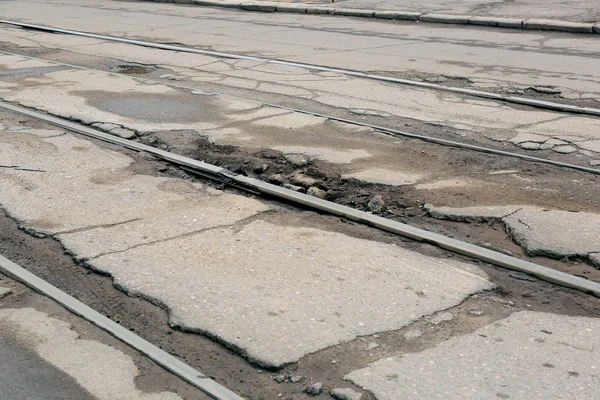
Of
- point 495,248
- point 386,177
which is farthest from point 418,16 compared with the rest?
point 495,248

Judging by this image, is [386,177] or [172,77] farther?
[172,77]

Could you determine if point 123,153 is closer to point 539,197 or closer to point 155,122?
point 155,122

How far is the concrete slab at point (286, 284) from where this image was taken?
439 centimetres

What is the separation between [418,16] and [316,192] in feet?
35.8

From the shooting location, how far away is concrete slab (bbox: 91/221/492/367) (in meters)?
4.39

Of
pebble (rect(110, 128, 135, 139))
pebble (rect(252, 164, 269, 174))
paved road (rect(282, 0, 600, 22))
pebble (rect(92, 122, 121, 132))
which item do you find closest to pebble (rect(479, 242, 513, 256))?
pebble (rect(252, 164, 269, 174))

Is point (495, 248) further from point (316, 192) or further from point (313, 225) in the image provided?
point (316, 192)

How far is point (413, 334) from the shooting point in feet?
14.3

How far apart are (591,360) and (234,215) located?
2.86 metres

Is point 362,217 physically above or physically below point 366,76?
below

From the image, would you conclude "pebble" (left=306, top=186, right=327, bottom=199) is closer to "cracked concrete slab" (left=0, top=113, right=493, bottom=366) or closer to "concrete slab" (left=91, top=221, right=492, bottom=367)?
"cracked concrete slab" (left=0, top=113, right=493, bottom=366)

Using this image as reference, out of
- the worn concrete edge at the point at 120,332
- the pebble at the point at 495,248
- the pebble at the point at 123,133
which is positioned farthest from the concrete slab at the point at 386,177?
the worn concrete edge at the point at 120,332

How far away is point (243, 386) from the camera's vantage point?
3.93m

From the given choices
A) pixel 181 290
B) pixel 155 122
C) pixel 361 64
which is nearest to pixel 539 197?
pixel 181 290
